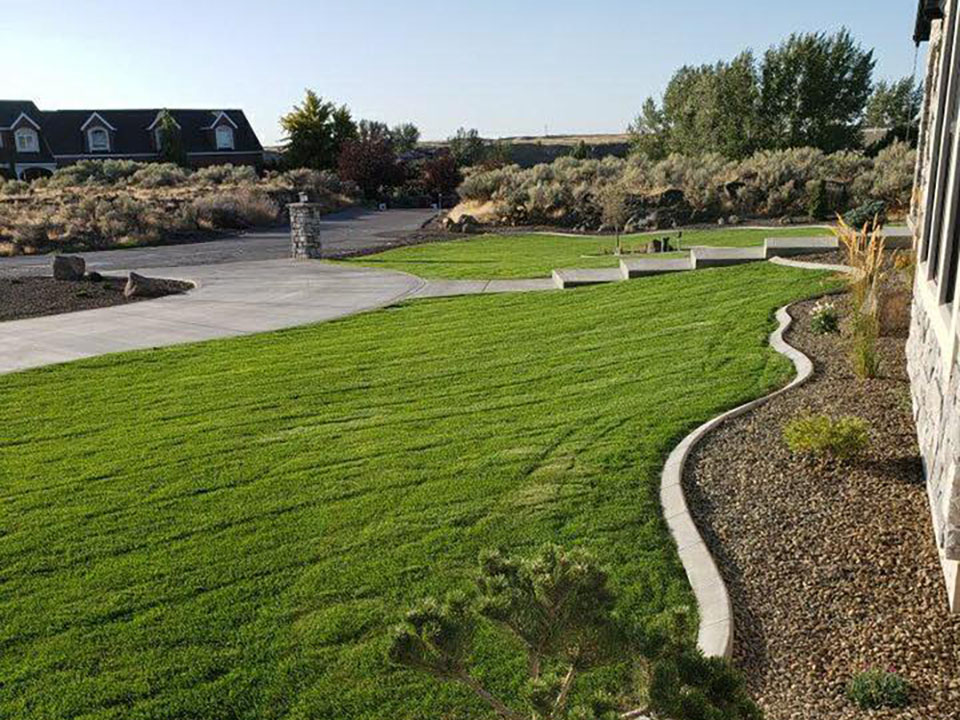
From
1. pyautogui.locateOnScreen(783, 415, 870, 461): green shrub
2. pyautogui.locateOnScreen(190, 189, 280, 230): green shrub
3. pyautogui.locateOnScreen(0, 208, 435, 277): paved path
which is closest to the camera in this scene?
pyautogui.locateOnScreen(783, 415, 870, 461): green shrub

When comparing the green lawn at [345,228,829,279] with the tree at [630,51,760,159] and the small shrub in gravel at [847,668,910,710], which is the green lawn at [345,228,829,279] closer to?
the small shrub in gravel at [847,668,910,710]

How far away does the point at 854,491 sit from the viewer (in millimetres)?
5941

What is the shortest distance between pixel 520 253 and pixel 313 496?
15762 mm

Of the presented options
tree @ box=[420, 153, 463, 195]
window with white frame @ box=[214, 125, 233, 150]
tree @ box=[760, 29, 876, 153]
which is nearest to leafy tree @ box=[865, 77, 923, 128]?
tree @ box=[760, 29, 876, 153]

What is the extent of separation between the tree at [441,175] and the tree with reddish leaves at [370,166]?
337 cm

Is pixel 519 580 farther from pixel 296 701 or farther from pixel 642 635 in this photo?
pixel 296 701

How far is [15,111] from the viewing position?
49.9 metres

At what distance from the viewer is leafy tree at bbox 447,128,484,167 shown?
5031 cm

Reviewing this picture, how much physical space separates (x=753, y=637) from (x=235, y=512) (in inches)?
149

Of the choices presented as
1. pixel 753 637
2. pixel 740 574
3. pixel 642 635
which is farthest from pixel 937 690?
pixel 642 635

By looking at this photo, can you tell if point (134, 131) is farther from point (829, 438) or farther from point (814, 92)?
point (829, 438)

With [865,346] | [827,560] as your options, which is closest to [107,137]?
[865,346]

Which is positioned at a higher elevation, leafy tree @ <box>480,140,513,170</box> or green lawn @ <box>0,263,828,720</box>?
leafy tree @ <box>480,140,513,170</box>

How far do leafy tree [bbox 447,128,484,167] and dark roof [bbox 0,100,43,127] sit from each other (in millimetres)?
25055
